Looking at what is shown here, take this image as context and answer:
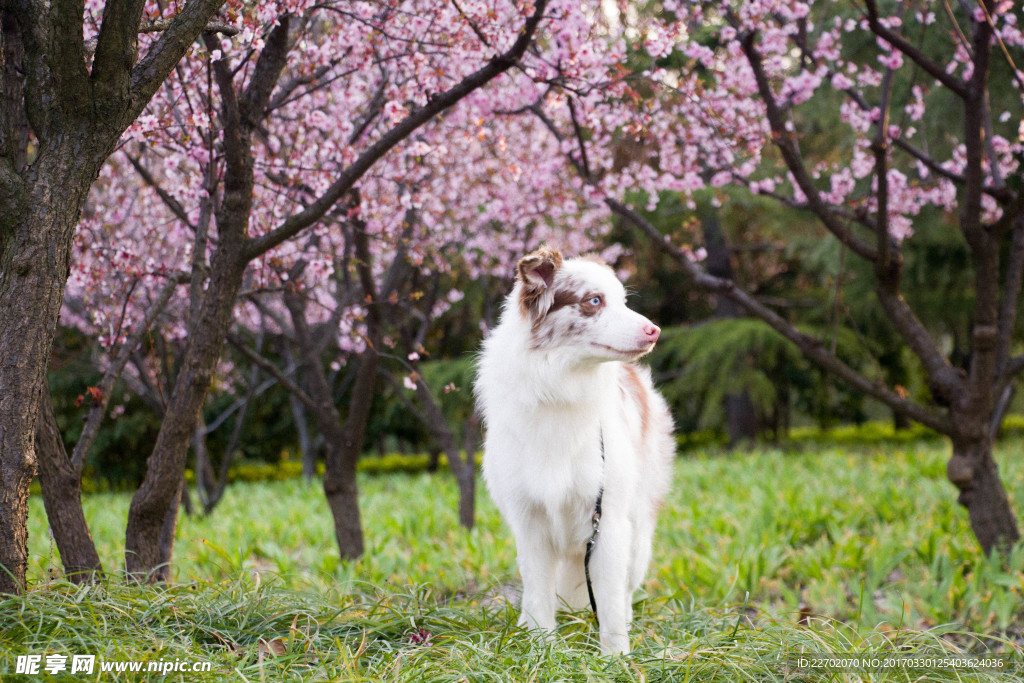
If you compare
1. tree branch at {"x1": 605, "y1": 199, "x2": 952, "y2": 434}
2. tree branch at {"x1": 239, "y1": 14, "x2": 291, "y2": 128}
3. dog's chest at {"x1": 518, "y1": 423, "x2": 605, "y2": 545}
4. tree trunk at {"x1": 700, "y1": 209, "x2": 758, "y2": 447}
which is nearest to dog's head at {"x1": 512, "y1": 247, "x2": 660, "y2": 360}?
dog's chest at {"x1": 518, "y1": 423, "x2": 605, "y2": 545}

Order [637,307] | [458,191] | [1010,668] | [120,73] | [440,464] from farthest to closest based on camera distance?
[440,464] < [637,307] < [458,191] < [1010,668] < [120,73]

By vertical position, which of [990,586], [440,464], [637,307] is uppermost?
[637,307]

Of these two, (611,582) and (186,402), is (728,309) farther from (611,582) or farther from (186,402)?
(186,402)

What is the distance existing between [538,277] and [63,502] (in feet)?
7.68

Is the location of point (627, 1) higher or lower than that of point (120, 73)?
higher

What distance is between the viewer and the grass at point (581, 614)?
103 inches

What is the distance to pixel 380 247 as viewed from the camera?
746cm

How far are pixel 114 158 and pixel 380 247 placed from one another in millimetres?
2574

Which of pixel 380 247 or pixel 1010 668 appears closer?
pixel 1010 668

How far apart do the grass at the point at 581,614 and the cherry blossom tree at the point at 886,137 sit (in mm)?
894

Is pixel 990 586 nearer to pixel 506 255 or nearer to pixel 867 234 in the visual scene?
pixel 867 234

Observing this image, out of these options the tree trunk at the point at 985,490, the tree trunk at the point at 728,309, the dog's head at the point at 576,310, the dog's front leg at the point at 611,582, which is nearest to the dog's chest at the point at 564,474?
the dog's front leg at the point at 611,582

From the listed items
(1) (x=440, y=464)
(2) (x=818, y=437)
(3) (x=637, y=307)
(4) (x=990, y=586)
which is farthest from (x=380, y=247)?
(2) (x=818, y=437)

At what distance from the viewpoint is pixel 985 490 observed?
5.09 metres
